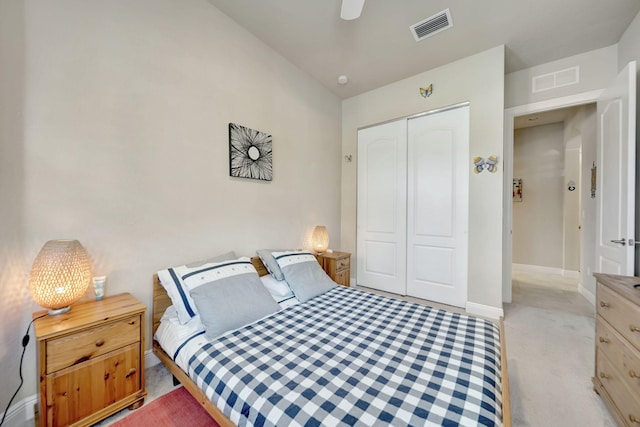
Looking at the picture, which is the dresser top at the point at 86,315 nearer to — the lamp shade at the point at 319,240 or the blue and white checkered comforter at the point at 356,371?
the blue and white checkered comforter at the point at 356,371

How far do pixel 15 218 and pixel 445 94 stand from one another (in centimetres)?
394

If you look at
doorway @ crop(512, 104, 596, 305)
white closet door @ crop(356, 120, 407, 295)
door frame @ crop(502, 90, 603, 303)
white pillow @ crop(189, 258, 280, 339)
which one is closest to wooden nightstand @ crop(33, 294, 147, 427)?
white pillow @ crop(189, 258, 280, 339)

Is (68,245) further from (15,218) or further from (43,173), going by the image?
(43,173)

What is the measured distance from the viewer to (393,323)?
64.4 inches

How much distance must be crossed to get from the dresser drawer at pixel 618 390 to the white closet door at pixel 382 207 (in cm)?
193

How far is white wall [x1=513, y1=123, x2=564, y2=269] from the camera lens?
4.73 metres

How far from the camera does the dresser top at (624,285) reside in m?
1.33

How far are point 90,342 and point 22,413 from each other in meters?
0.60

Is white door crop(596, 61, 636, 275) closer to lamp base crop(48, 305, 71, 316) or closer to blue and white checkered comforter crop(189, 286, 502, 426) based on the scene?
blue and white checkered comforter crop(189, 286, 502, 426)

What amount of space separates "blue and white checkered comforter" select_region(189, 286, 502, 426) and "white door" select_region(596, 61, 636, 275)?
151 centimetres

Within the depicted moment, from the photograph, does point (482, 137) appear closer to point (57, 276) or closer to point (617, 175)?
point (617, 175)

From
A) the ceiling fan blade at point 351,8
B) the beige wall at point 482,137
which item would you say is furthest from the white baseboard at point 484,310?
the ceiling fan blade at point 351,8

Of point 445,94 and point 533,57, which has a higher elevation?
point 533,57

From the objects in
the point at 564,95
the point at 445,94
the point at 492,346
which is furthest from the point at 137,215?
the point at 564,95
